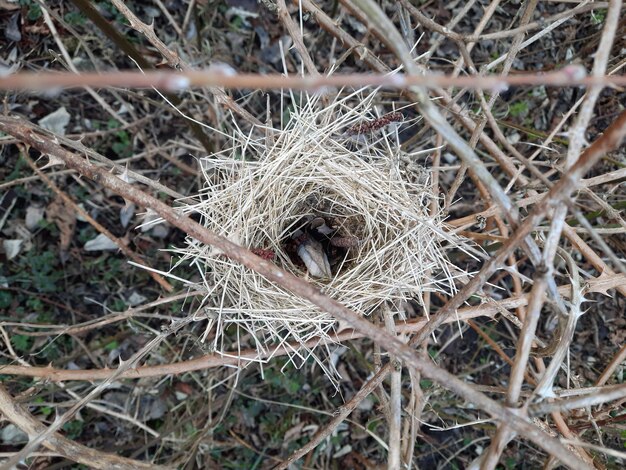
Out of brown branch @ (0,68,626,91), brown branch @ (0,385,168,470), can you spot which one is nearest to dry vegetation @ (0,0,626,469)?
brown branch @ (0,385,168,470)

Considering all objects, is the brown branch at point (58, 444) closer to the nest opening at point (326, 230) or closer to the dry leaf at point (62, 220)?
the nest opening at point (326, 230)

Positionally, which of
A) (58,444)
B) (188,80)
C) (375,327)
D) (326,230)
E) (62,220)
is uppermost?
(188,80)

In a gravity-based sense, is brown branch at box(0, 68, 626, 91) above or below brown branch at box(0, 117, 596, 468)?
above

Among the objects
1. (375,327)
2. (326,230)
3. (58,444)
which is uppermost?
(375,327)

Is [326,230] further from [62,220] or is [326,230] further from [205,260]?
[62,220]

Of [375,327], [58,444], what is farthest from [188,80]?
[58,444]

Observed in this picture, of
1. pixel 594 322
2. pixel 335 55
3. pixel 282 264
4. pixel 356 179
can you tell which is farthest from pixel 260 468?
pixel 335 55

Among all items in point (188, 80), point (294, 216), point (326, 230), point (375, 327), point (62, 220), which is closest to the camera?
point (188, 80)

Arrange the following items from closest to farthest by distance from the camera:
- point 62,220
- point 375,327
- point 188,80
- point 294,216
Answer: point 188,80, point 375,327, point 294,216, point 62,220

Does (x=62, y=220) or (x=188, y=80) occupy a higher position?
(x=188, y=80)

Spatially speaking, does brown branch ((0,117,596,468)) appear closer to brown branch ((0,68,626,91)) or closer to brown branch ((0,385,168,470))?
brown branch ((0,68,626,91))

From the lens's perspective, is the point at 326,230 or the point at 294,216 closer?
the point at 294,216

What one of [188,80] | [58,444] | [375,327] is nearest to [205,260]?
[58,444]

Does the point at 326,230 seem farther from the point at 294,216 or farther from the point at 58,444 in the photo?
the point at 58,444
